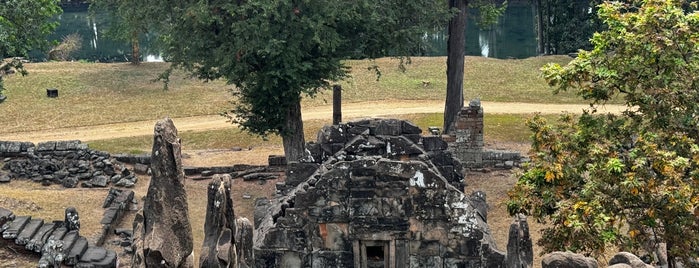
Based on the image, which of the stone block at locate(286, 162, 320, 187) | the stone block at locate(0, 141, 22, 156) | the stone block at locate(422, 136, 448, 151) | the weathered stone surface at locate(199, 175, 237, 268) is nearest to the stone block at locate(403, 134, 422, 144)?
the stone block at locate(422, 136, 448, 151)

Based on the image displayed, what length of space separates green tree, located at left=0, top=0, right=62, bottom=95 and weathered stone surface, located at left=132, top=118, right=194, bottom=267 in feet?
67.3

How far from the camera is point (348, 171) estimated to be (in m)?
15.4

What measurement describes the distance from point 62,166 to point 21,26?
224 inches

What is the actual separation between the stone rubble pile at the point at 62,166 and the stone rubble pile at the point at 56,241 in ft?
21.6

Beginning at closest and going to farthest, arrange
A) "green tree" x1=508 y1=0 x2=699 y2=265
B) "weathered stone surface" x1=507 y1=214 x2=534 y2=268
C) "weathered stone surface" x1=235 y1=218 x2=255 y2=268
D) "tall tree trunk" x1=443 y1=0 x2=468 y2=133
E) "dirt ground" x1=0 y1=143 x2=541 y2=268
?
1. "weathered stone surface" x1=235 y1=218 x2=255 y2=268
2. "weathered stone surface" x1=507 y1=214 x2=534 y2=268
3. "green tree" x1=508 y1=0 x2=699 y2=265
4. "dirt ground" x1=0 y1=143 x2=541 y2=268
5. "tall tree trunk" x1=443 y1=0 x2=468 y2=133

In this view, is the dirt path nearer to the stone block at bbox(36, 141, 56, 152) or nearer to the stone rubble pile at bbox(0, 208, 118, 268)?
the stone block at bbox(36, 141, 56, 152)

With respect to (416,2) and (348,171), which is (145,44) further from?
(348,171)

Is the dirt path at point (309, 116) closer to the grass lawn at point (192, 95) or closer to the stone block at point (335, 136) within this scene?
the grass lawn at point (192, 95)

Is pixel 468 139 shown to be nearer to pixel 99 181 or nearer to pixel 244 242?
pixel 99 181

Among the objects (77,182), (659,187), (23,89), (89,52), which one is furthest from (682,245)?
(89,52)

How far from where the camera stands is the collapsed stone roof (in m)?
15.4

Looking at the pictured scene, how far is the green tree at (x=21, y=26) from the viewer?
2845 centimetres

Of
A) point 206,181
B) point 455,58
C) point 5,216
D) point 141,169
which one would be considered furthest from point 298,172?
point 455,58

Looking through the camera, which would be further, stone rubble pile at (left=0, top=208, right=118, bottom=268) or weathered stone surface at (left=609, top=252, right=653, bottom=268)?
stone rubble pile at (left=0, top=208, right=118, bottom=268)
